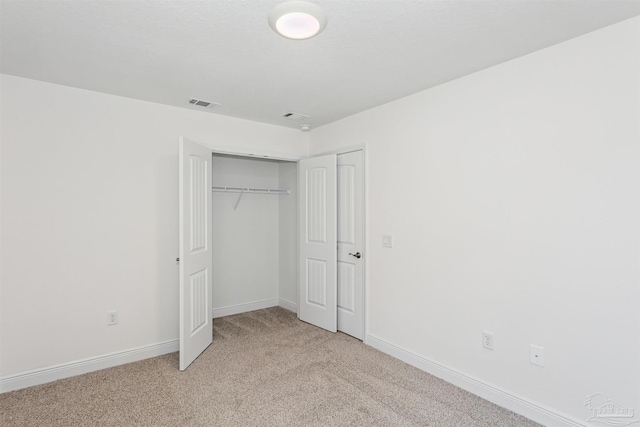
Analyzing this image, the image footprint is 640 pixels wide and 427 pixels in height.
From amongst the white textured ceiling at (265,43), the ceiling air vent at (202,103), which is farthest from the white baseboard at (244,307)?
the white textured ceiling at (265,43)

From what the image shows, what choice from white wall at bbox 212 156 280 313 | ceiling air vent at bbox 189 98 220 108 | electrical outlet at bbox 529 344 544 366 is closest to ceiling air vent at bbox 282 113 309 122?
ceiling air vent at bbox 189 98 220 108

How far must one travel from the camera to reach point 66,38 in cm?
203

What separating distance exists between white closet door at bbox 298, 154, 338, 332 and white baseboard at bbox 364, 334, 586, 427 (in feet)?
2.87

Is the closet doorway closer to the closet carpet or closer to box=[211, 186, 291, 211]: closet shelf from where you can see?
box=[211, 186, 291, 211]: closet shelf

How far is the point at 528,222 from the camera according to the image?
89.0 inches

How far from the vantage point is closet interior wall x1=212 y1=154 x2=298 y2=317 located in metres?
4.43

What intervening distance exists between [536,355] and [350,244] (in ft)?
6.49

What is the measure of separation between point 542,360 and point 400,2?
2361 millimetres

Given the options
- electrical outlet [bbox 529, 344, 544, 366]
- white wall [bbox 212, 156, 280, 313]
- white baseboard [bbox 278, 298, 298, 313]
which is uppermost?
white wall [bbox 212, 156, 280, 313]

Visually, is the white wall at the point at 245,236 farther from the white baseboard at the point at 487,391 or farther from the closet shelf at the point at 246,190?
the white baseboard at the point at 487,391

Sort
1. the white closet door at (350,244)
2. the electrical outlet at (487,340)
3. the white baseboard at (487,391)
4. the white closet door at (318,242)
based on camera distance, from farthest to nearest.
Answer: the white closet door at (318,242) → the white closet door at (350,244) → the electrical outlet at (487,340) → the white baseboard at (487,391)

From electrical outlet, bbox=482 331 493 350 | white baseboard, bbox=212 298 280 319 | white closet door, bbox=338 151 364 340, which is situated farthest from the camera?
white baseboard, bbox=212 298 280 319

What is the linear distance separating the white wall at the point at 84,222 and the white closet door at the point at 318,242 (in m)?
1.42

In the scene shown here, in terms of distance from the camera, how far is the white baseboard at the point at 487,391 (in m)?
2.14
